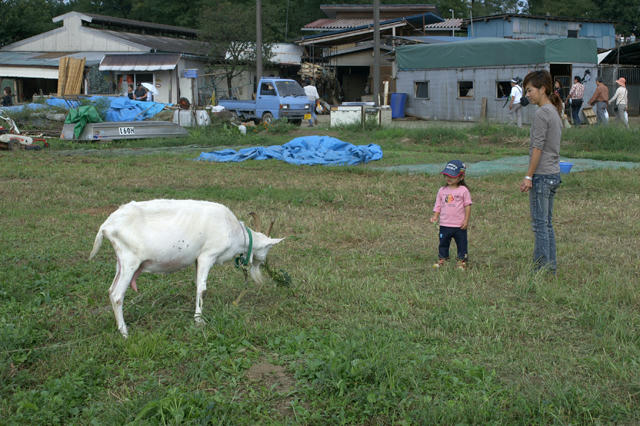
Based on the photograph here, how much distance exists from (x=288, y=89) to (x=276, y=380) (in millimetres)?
23870

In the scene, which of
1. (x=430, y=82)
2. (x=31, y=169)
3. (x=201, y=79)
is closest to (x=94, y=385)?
(x=31, y=169)

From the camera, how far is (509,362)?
4.29 meters

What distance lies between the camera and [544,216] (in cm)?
633

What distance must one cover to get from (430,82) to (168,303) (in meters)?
26.6

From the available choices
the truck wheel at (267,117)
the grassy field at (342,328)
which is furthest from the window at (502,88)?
the grassy field at (342,328)

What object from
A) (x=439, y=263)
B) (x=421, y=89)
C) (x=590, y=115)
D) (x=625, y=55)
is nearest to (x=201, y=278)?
(x=439, y=263)

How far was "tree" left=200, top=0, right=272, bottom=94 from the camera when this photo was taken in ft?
126

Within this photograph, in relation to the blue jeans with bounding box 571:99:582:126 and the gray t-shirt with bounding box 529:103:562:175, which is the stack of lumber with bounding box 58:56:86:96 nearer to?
the blue jeans with bounding box 571:99:582:126

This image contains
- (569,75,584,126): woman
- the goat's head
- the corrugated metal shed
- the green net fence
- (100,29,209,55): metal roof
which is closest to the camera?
the goat's head

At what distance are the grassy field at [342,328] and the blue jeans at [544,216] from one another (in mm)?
206

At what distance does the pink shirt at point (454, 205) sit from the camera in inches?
266

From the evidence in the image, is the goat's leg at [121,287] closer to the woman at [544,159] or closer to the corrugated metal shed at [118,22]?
the woman at [544,159]

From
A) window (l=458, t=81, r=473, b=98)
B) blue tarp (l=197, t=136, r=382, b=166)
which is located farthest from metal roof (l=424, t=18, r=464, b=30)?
blue tarp (l=197, t=136, r=382, b=166)

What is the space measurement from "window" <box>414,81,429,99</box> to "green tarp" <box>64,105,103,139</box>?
15.9 m
